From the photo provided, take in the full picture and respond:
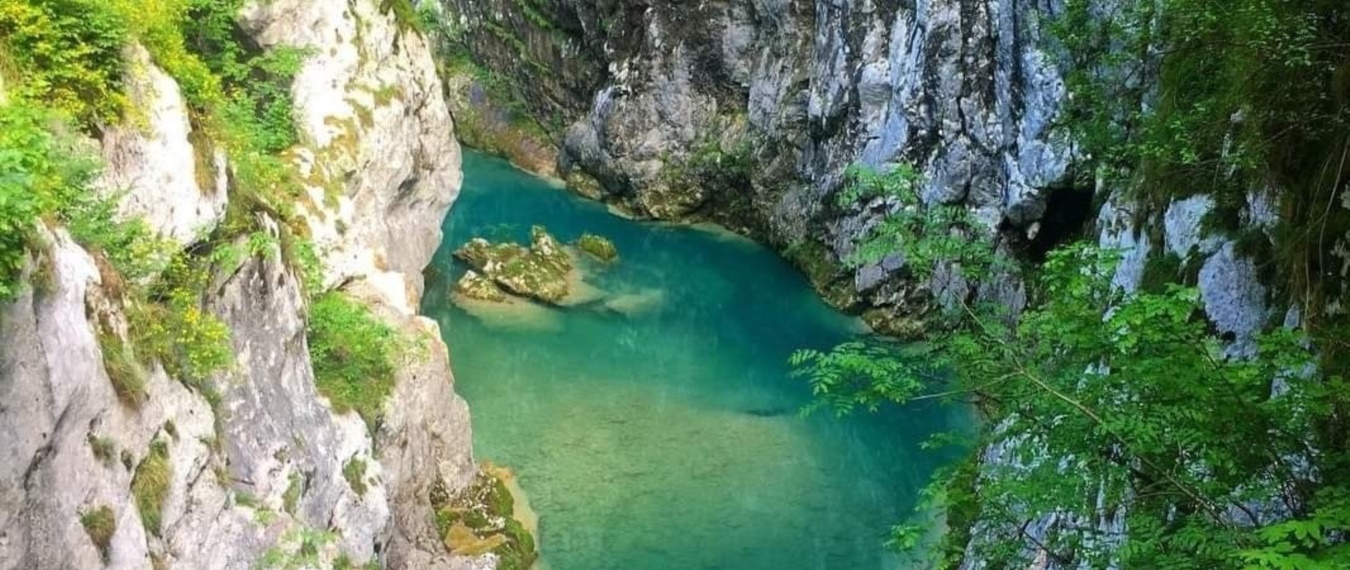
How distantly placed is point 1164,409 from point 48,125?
7.66m

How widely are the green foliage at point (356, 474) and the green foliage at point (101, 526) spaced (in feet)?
14.2

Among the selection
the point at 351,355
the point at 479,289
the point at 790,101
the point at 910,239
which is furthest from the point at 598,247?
the point at 910,239

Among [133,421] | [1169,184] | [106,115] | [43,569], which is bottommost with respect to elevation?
[43,569]

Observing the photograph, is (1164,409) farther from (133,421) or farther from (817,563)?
(817,563)

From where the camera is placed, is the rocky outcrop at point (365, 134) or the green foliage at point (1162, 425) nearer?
the green foliage at point (1162, 425)

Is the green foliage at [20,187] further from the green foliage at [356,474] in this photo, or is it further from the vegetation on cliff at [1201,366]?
the green foliage at [356,474]

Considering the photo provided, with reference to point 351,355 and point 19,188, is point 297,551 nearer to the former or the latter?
point 351,355

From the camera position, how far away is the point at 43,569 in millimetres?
6379

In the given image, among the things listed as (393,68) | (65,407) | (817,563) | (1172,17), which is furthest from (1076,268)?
(393,68)

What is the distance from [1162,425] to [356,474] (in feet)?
29.7

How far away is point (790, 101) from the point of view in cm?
3344

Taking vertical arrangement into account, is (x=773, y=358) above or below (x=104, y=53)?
above

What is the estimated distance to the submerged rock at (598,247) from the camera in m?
31.5

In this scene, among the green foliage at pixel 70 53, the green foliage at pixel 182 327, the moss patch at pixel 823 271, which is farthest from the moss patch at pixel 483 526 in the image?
the moss patch at pixel 823 271
